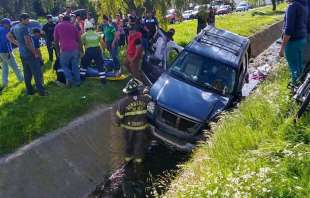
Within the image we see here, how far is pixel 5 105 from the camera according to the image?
1057cm

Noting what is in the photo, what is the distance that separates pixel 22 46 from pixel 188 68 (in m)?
3.84

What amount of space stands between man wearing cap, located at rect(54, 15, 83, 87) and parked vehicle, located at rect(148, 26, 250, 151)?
9.04 feet

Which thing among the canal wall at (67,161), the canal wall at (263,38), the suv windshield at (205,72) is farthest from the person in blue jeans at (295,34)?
the canal wall at (263,38)

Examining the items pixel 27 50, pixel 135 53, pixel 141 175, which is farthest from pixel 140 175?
pixel 135 53

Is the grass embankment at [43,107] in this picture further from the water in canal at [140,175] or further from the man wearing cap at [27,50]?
the water in canal at [140,175]

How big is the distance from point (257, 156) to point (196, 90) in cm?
446

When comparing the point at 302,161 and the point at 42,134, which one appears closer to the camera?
the point at 302,161

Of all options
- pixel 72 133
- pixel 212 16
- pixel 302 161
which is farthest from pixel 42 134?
pixel 212 16

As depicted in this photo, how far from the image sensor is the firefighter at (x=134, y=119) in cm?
841

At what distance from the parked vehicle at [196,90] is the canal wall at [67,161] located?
176cm

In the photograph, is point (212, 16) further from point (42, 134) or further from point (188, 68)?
point (42, 134)

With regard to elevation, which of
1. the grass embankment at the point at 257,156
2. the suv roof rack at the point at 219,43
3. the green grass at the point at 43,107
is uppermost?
the grass embankment at the point at 257,156

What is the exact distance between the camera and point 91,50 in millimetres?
12633

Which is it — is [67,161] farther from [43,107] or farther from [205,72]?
[205,72]
